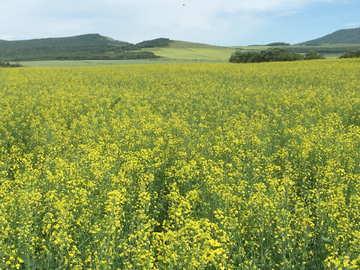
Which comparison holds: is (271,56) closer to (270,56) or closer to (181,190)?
(270,56)

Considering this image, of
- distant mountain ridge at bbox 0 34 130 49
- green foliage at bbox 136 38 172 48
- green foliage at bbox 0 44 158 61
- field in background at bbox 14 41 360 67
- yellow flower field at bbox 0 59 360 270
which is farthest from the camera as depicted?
distant mountain ridge at bbox 0 34 130 49

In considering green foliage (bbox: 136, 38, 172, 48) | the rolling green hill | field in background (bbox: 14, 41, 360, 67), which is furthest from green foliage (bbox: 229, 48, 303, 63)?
green foliage (bbox: 136, 38, 172, 48)

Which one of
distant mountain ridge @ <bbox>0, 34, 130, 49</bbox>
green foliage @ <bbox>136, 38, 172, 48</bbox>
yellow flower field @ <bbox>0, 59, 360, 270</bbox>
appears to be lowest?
yellow flower field @ <bbox>0, 59, 360, 270</bbox>

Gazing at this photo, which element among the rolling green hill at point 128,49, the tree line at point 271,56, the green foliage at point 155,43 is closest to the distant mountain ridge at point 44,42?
the rolling green hill at point 128,49

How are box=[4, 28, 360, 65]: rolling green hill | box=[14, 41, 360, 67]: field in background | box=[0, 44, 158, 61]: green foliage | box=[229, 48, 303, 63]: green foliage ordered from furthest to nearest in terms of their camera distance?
box=[0, 44, 158, 61]: green foliage < box=[4, 28, 360, 65]: rolling green hill < box=[14, 41, 360, 67]: field in background < box=[229, 48, 303, 63]: green foliage

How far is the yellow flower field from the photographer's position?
9.80 ft

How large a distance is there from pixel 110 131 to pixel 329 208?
234 inches

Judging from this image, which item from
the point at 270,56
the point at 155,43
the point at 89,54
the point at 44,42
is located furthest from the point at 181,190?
the point at 44,42

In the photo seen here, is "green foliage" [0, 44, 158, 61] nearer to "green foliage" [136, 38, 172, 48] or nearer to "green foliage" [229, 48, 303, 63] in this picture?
"green foliage" [136, 38, 172, 48]

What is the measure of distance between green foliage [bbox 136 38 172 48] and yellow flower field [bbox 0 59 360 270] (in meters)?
98.7

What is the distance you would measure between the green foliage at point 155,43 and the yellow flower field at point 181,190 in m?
98.7

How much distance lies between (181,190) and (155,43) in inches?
4374

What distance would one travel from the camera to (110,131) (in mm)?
8141

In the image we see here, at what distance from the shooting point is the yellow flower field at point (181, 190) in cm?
299
